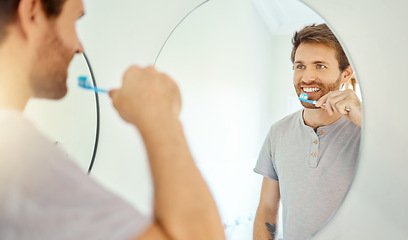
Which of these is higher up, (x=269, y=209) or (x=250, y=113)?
(x=250, y=113)

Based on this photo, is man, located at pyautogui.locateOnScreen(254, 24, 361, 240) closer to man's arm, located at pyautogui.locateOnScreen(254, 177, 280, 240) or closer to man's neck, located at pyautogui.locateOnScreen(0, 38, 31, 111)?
man's arm, located at pyautogui.locateOnScreen(254, 177, 280, 240)

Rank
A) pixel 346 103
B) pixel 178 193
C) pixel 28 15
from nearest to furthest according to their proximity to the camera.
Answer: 1. pixel 178 193
2. pixel 28 15
3. pixel 346 103

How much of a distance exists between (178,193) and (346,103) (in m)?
0.38

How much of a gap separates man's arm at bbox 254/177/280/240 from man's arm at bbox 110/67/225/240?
0.81 feet

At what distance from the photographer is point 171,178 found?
0.50 meters

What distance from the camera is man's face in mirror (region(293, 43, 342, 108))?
0.71 m

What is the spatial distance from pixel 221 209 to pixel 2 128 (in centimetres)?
43

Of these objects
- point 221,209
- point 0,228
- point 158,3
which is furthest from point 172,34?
point 0,228

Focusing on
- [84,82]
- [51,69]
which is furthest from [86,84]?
[51,69]

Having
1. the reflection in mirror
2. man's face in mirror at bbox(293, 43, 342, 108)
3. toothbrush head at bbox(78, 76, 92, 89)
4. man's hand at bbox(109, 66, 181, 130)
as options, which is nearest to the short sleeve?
the reflection in mirror

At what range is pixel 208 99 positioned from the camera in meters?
0.83

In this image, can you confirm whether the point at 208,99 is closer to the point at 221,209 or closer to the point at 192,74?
the point at 192,74

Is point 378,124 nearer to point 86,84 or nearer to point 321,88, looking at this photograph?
point 321,88

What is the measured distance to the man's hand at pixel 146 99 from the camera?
56 centimetres
